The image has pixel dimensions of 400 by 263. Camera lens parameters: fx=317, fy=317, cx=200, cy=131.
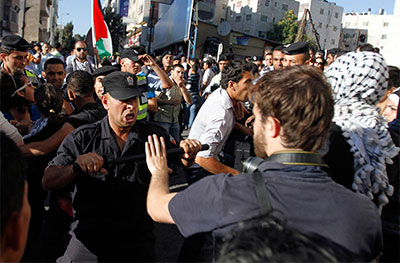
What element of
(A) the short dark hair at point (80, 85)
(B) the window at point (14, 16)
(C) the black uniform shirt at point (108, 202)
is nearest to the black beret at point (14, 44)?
(A) the short dark hair at point (80, 85)

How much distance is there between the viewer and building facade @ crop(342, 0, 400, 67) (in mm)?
73250

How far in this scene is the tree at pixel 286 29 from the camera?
59.6 m

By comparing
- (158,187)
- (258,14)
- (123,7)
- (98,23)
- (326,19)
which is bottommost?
(158,187)

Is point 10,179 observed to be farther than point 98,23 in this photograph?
No

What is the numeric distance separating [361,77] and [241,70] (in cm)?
145

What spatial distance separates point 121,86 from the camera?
2.38m

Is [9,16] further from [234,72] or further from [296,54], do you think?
[234,72]

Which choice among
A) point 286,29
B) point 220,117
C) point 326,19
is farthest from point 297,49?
point 326,19

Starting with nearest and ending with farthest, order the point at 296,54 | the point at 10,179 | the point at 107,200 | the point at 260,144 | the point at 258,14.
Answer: the point at 10,179 < the point at 260,144 < the point at 107,200 < the point at 296,54 < the point at 258,14

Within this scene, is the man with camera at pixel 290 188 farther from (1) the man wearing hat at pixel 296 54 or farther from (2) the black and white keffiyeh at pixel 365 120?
(1) the man wearing hat at pixel 296 54

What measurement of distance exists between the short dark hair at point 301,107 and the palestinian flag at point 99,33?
569 centimetres

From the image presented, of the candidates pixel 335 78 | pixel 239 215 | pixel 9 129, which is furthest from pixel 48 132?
pixel 335 78

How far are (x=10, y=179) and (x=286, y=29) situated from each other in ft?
213

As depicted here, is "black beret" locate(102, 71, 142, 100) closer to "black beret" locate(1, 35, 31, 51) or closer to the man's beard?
the man's beard
